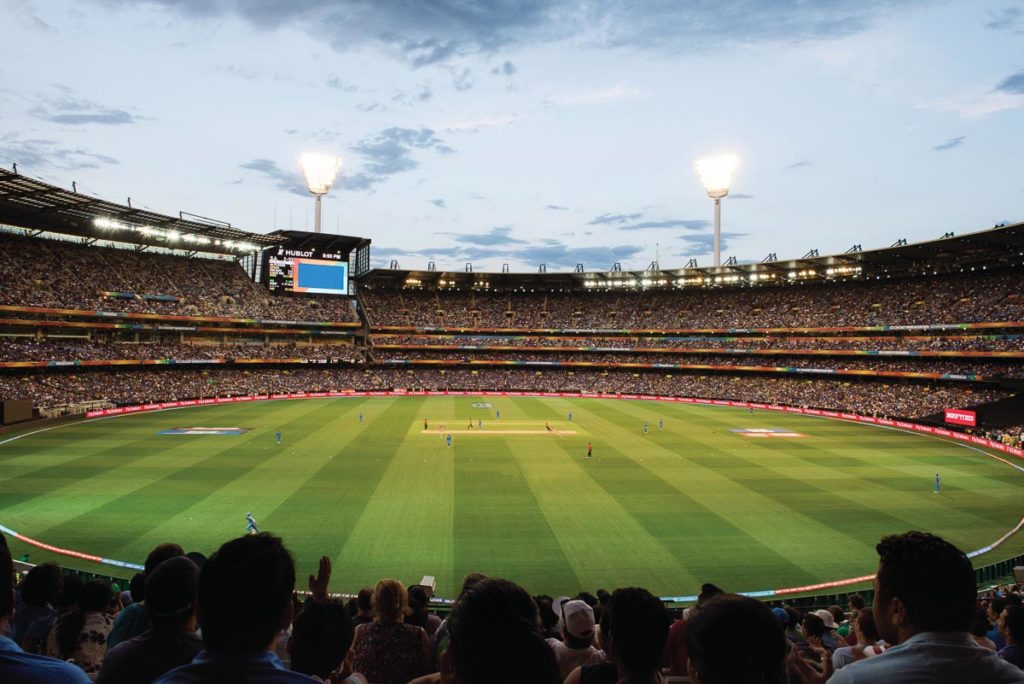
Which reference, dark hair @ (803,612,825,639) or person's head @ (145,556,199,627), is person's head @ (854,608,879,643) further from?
person's head @ (145,556,199,627)

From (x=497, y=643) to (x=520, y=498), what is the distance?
25.7 metres

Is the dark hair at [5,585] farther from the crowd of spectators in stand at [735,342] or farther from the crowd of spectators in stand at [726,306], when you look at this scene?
the crowd of spectators in stand at [726,306]

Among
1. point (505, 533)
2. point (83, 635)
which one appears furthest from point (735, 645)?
point (505, 533)

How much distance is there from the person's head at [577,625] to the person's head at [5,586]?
3966mm

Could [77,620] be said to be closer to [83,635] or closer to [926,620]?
[83,635]

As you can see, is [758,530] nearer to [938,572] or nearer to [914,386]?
[938,572]

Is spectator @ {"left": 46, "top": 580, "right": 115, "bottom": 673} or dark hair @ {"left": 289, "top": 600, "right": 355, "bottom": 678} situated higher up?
dark hair @ {"left": 289, "top": 600, "right": 355, "bottom": 678}

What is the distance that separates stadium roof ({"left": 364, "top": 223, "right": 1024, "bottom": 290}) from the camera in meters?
55.9

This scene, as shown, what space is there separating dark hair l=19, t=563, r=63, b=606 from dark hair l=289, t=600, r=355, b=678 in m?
4.44

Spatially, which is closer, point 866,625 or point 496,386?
point 866,625

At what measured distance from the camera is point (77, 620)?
605 cm

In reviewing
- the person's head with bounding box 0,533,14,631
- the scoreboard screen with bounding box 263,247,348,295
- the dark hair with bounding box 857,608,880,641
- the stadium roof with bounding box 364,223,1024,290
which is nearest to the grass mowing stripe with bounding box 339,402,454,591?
the dark hair with bounding box 857,608,880,641

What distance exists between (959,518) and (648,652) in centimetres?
2939

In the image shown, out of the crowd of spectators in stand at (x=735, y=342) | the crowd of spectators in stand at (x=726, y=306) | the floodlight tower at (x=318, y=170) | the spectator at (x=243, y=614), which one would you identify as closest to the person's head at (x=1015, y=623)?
the spectator at (x=243, y=614)
